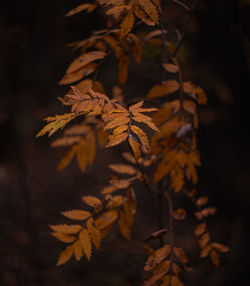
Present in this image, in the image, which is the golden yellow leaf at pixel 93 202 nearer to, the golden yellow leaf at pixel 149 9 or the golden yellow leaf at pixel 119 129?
the golden yellow leaf at pixel 119 129

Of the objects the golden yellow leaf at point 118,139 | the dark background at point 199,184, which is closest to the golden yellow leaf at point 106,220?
the golden yellow leaf at point 118,139

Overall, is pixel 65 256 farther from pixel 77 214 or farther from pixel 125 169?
pixel 125 169

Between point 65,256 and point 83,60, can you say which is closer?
point 65,256

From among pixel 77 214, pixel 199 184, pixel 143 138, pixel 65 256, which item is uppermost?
pixel 143 138

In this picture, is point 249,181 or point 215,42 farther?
point 249,181

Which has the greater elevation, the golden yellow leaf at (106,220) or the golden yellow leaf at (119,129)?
the golden yellow leaf at (119,129)

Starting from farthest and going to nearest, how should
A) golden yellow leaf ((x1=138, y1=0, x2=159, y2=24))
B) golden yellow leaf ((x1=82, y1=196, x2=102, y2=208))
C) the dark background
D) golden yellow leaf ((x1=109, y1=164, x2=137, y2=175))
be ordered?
the dark background → golden yellow leaf ((x1=109, y1=164, x2=137, y2=175)) → golden yellow leaf ((x1=82, y1=196, x2=102, y2=208)) → golden yellow leaf ((x1=138, y1=0, x2=159, y2=24))

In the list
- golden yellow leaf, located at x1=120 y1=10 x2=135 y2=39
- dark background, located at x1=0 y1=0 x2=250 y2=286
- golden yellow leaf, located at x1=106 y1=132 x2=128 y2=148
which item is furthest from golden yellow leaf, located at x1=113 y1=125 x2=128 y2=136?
dark background, located at x1=0 y1=0 x2=250 y2=286

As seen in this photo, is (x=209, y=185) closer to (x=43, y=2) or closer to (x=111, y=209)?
(x=111, y=209)

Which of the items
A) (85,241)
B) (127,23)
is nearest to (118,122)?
(127,23)

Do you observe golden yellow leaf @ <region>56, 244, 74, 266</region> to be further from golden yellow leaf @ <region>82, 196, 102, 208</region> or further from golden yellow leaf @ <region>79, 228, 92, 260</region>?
golden yellow leaf @ <region>82, 196, 102, 208</region>

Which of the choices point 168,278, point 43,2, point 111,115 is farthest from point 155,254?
point 43,2
